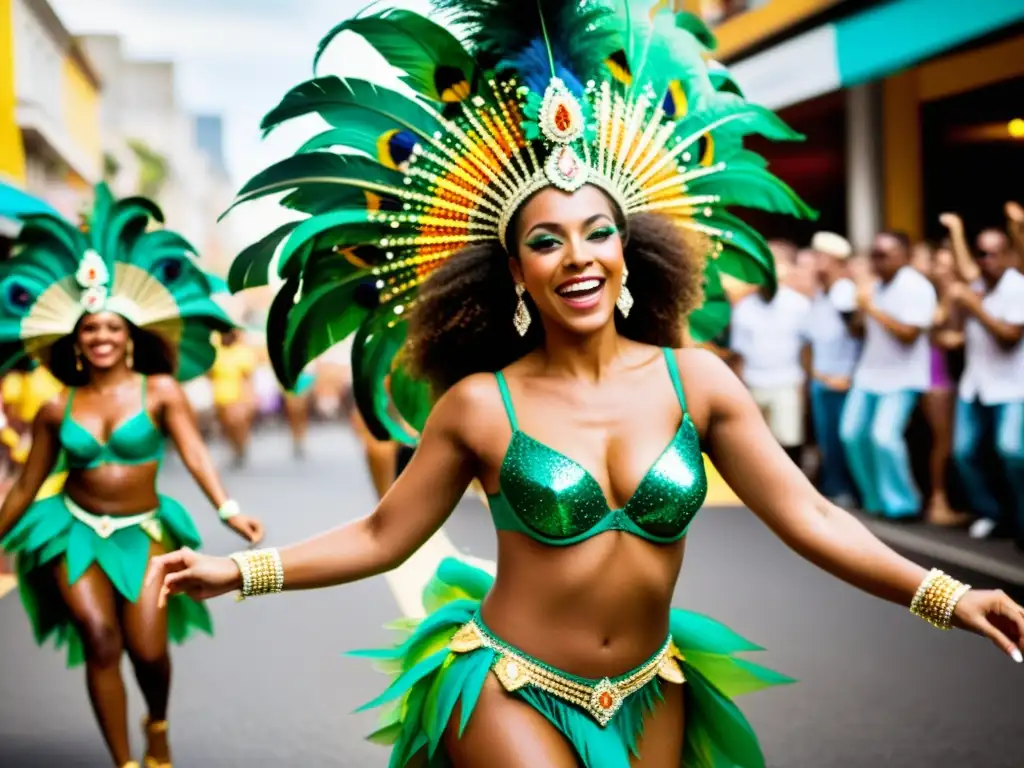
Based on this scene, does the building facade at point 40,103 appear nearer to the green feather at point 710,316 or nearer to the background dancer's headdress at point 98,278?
the background dancer's headdress at point 98,278

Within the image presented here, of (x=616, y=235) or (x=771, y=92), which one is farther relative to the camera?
(x=771, y=92)

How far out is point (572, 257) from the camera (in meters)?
2.74

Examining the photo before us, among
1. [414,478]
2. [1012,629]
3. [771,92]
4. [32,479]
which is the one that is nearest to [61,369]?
[32,479]

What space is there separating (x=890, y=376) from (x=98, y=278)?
605 cm

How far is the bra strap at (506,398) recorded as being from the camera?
278 centimetres

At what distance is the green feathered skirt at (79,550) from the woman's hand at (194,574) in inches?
80.9

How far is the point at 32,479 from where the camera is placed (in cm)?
489

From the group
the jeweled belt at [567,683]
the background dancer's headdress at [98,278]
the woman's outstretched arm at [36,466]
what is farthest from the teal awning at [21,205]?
the jeweled belt at [567,683]

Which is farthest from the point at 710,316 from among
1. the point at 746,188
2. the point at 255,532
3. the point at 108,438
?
the point at 108,438

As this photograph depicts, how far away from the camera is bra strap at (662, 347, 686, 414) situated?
9.25 feet

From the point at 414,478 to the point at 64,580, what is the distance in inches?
91.4

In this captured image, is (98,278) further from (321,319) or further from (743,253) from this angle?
(743,253)

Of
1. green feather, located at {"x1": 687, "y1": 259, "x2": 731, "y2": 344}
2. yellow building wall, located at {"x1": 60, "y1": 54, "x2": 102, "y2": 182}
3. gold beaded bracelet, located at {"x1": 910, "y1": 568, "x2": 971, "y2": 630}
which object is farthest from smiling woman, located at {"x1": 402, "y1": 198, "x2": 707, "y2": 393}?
yellow building wall, located at {"x1": 60, "y1": 54, "x2": 102, "y2": 182}

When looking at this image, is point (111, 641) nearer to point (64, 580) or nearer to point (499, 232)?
point (64, 580)
